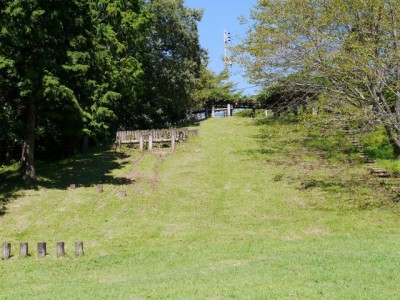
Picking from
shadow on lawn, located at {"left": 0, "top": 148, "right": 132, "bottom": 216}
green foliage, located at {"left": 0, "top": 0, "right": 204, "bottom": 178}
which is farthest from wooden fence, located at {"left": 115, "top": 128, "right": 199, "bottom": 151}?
green foliage, located at {"left": 0, "top": 0, "right": 204, "bottom": 178}

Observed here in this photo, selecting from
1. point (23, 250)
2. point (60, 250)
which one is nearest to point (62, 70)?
point (23, 250)

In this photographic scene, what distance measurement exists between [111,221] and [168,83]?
2477cm

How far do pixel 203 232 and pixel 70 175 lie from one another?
11856 mm

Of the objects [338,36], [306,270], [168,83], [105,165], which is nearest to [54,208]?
[105,165]

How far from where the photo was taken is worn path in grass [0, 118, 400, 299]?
8562 mm

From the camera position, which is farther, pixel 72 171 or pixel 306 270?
pixel 72 171

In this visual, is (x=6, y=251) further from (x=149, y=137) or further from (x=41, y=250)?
(x=149, y=137)

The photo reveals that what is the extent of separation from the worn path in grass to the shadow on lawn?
17 cm

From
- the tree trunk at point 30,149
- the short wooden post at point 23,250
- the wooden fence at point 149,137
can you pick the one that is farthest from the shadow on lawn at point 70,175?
the short wooden post at point 23,250

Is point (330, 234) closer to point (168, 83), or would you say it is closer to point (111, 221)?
point (111, 221)

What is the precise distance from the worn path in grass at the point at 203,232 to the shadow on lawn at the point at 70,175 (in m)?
0.17

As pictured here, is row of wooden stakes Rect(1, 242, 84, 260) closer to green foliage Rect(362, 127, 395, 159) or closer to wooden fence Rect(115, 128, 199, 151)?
wooden fence Rect(115, 128, 199, 151)

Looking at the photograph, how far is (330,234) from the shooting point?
14.4 meters

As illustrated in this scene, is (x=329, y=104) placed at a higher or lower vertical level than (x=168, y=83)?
lower
